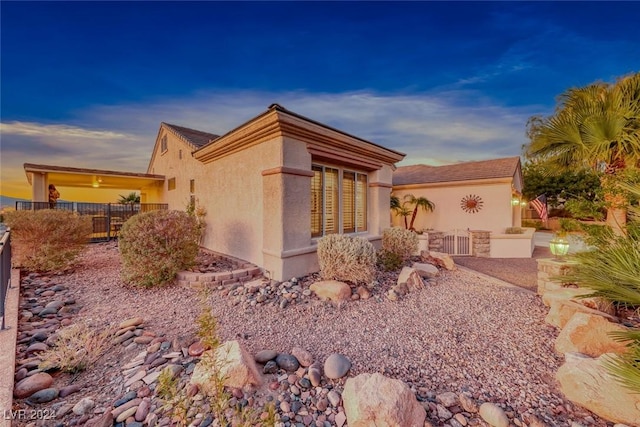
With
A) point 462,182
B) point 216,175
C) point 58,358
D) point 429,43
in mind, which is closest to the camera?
point 58,358

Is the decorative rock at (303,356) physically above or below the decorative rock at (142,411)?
above

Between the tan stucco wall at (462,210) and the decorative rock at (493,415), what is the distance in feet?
Answer: 41.4

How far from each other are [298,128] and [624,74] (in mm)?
6945

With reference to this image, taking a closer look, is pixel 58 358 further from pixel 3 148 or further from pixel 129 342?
pixel 3 148

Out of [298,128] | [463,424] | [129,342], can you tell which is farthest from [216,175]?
[463,424]

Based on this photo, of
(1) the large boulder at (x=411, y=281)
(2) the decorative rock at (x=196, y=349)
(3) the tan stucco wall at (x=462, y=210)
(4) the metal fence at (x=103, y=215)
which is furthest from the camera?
(3) the tan stucco wall at (x=462, y=210)

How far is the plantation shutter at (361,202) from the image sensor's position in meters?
7.57

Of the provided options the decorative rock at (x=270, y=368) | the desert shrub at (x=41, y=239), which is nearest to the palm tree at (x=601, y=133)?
the decorative rock at (x=270, y=368)

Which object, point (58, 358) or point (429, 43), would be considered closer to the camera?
point (58, 358)

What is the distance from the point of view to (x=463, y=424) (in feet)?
6.77

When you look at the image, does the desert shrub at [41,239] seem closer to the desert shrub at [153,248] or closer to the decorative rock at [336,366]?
the desert shrub at [153,248]

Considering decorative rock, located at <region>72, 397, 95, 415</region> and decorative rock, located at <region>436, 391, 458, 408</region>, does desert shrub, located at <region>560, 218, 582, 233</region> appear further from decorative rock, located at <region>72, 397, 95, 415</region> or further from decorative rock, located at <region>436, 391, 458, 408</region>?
decorative rock, located at <region>72, 397, 95, 415</region>

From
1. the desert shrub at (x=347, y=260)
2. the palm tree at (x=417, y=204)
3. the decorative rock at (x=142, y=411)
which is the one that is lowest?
the decorative rock at (x=142, y=411)

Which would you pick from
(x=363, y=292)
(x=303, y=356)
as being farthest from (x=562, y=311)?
(x=303, y=356)
